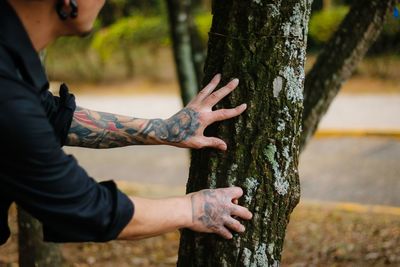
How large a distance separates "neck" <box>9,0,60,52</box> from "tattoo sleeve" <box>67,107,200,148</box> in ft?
2.27

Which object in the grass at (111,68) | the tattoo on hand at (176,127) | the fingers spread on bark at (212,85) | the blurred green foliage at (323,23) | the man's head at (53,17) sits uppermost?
the blurred green foliage at (323,23)

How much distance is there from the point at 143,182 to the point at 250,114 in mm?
6262

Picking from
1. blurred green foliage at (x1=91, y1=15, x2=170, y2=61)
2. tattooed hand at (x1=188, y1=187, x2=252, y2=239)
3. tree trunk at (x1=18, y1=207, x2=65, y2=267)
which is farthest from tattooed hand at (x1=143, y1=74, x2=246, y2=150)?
blurred green foliage at (x1=91, y1=15, x2=170, y2=61)

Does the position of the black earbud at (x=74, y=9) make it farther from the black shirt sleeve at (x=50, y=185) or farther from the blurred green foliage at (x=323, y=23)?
the blurred green foliage at (x=323, y=23)

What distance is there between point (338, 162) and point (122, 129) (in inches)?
254

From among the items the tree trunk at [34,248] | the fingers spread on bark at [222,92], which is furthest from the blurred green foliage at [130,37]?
the fingers spread on bark at [222,92]

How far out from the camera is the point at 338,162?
8.52 meters

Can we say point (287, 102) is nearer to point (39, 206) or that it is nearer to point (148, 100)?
point (39, 206)

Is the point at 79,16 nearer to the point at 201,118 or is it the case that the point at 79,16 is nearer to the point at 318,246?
the point at 201,118

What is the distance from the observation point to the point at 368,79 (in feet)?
45.1

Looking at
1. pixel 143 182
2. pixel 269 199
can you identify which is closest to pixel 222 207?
pixel 269 199

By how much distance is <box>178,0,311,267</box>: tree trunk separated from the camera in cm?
224

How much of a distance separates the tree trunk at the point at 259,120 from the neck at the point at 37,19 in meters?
0.75

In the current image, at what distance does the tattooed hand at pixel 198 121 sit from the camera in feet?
7.42
